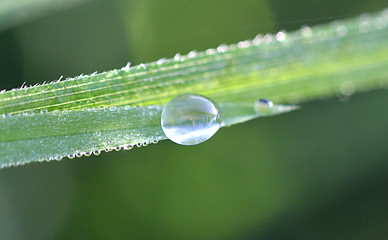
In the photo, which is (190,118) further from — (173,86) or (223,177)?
(223,177)

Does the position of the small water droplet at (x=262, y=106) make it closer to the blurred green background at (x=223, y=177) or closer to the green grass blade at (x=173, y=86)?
the green grass blade at (x=173, y=86)

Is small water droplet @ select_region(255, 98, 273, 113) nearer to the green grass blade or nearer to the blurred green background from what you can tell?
the green grass blade

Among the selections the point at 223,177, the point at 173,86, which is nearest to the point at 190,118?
the point at 173,86

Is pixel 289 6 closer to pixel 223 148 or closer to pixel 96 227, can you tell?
pixel 223 148

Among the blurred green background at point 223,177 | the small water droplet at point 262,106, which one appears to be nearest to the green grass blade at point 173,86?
the small water droplet at point 262,106

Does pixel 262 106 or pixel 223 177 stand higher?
pixel 223 177

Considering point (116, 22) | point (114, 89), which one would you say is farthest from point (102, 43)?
point (114, 89)
